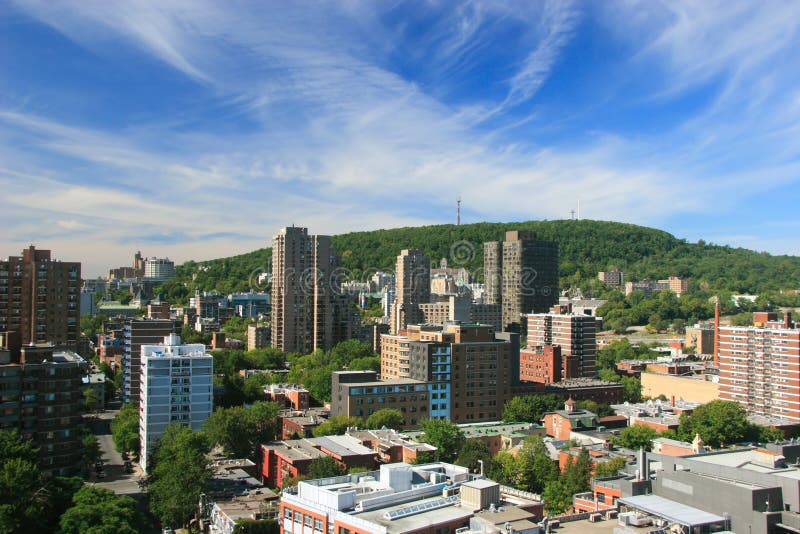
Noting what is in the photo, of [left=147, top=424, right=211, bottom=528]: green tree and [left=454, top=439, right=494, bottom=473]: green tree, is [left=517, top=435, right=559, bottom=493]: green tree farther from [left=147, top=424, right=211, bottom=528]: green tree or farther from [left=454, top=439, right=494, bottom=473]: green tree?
[left=147, top=424, right=211, bottom=528]: green tree

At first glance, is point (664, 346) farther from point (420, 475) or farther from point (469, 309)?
point (420, 475)

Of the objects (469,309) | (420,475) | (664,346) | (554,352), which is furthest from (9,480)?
(664,346)

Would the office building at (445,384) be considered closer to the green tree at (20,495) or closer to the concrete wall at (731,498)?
the green tree at (20,495)

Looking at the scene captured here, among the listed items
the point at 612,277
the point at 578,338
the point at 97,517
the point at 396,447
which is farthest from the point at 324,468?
the point at 612,277

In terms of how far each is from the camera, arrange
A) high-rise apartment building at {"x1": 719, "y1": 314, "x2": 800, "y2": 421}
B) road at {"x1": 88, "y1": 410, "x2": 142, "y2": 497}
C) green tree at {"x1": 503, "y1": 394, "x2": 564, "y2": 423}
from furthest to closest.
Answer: high-rise apartment building at {"x1": 719, "y1": 314, "x2": 800, "y2": 421} → green tree at {"x1": 503, "y1": 394, "x2": 564, "y2": 423} → road at {"x1": 88, "y1": 410, "x2": 142, "y2": 497}

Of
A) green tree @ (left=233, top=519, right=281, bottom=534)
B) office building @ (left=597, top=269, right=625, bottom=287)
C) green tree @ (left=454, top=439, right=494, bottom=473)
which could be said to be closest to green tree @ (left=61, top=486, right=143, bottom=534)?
green tree @ (left=233, top=519, right=281, bottom=534)

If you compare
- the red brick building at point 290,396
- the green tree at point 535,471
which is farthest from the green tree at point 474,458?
the red brick building at point 290,396
